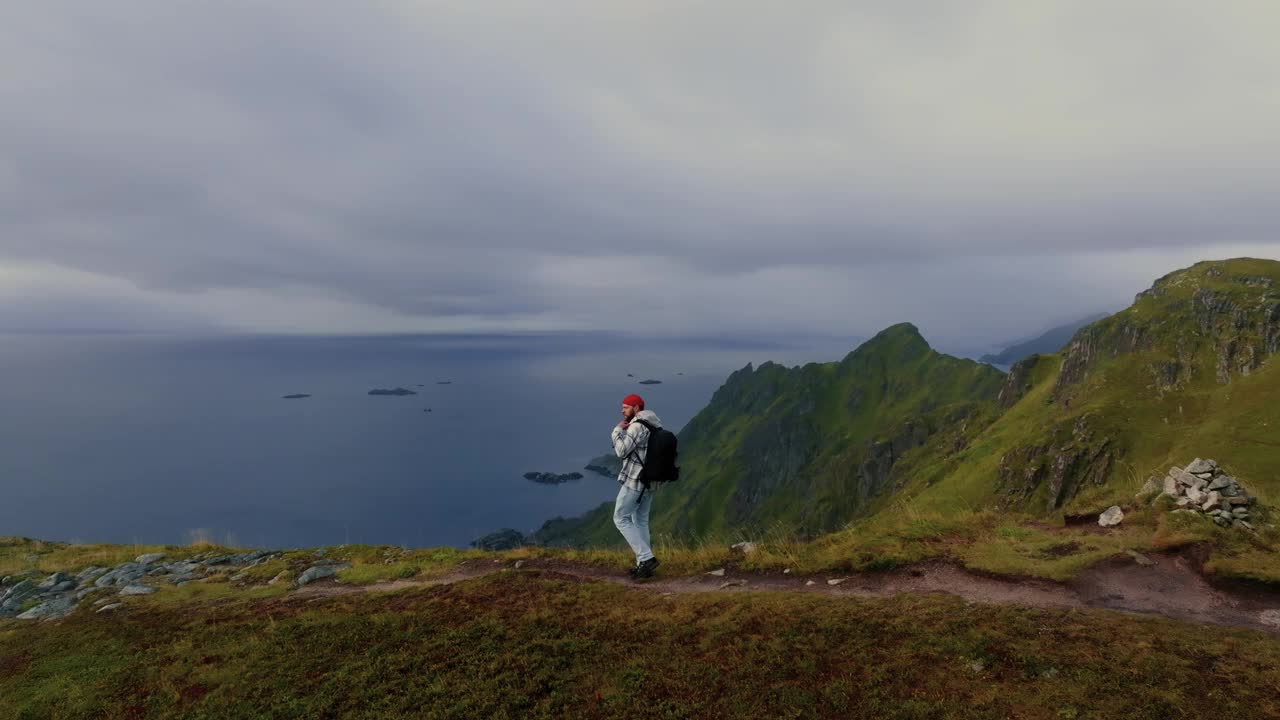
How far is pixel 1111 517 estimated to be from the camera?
1450 centimetres

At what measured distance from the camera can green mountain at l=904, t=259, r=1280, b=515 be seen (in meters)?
87.6

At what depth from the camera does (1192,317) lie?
138375mm

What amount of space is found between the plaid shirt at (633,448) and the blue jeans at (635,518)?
0.35 meters

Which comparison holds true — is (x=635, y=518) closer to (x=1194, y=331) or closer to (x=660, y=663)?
(x=660, y=663)

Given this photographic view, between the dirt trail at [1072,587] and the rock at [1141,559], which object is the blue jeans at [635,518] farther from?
the rock at [1141,559]

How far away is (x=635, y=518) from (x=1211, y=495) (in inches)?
572

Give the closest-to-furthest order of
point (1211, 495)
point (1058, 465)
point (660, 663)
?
point (660, 663) → point (1211, 495) → point (1058, 465)

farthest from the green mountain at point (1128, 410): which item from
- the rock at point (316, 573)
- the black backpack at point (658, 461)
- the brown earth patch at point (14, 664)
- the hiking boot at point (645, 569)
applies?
the brown earth patch at point (14, 664)

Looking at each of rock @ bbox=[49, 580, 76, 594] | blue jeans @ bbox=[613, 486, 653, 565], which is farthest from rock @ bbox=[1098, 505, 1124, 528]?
rock @ bbox=[49, 580, 76, 594]

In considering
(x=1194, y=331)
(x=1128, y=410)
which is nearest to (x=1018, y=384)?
(x=1194, y=331)

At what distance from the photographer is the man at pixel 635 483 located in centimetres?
1267

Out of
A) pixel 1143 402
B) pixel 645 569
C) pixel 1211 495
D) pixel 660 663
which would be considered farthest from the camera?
pixel 1143 402

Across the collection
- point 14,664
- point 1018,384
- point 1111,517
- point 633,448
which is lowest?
point 1018,384

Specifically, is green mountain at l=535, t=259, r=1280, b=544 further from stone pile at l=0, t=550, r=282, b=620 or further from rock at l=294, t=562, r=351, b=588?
stone pile at l=0, t=550, r=282, b=620
